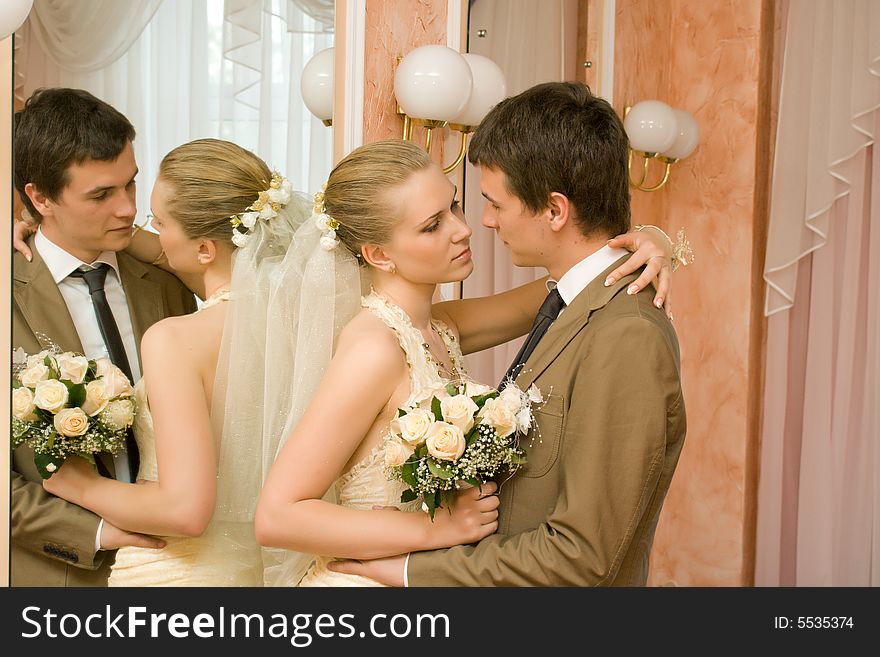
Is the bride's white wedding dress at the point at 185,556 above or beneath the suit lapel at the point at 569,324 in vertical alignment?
beneath

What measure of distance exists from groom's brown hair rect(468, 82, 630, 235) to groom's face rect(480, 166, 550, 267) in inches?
0.8

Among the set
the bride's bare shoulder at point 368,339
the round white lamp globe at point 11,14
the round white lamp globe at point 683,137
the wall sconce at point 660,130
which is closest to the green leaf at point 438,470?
the bride's bare shoulder at point 368,339

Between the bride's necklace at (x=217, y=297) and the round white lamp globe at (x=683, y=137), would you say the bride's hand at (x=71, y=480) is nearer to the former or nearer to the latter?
the bride's necklace at (x=217, y=297)

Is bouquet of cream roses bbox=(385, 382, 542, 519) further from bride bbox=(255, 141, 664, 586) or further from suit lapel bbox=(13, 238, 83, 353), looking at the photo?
suit lapel bbox=(13, 238, 83, 353)

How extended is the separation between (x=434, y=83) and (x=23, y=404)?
1405 millimetres

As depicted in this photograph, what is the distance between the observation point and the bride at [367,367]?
187cm

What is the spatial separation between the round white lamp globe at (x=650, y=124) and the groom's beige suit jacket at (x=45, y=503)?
2.36m

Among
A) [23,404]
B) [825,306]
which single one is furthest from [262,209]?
[825,306]

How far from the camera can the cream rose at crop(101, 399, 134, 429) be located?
1.96 meters

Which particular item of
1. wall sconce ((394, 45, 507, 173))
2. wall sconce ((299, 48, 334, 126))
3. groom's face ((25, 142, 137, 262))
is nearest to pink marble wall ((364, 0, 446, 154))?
wall sconce ((394, 45, 507, 173))

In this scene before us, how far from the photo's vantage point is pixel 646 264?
200 centimetres

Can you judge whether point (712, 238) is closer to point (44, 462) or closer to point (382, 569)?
point (382, 569)
